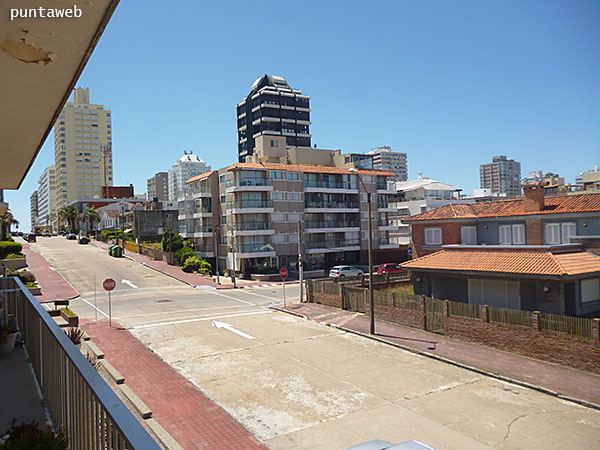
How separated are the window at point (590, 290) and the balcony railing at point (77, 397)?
86.4 feet

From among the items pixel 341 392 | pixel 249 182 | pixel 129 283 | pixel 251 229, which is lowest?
pixel 341 392

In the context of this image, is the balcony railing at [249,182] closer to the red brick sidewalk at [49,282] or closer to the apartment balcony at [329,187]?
the apartment balcony at [329,187]

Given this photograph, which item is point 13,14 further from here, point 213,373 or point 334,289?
point 334,289

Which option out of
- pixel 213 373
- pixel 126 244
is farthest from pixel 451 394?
pixel 126 244

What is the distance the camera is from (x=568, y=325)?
705 inches

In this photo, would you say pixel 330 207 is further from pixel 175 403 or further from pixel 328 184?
pixel 175 403

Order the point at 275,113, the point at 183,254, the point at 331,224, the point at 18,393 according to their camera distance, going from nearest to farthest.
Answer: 1. the point at 18,393
2. the point at 183,254
3. the point at 331,224
4. the point at 275,113

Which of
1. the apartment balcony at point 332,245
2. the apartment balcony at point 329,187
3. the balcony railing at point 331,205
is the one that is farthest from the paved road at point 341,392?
the apartment balcony at point 329,187

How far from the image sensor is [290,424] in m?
13.0

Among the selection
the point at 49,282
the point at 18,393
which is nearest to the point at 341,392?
the point at 18,393

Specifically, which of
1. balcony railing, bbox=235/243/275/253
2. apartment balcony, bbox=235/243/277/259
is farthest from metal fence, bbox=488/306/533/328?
balcony railing, bbox=235/243/275/253

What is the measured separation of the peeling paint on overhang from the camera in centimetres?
281

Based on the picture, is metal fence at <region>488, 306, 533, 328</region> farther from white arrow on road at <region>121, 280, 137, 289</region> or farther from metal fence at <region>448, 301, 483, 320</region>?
white arrow on road at <region>121, 280, 137, 289</region>

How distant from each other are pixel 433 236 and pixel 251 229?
22556mm
